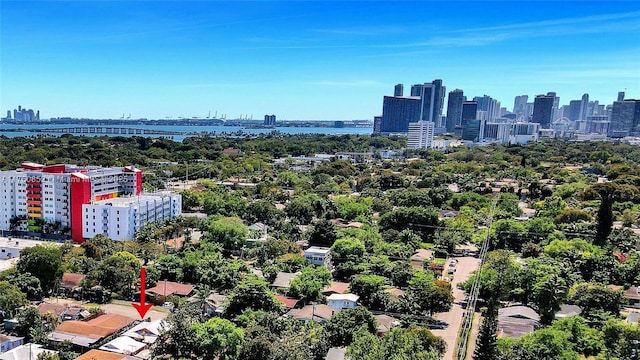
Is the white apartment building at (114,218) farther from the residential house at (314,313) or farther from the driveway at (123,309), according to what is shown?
the residential house at (314,313)

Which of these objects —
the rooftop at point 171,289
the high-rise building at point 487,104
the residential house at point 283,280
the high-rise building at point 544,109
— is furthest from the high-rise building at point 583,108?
the rooftop at point 171,289

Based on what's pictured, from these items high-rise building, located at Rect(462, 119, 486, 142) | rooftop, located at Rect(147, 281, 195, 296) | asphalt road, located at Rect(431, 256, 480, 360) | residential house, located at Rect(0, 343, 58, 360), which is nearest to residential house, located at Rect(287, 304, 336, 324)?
asphalt road, located at Rect(431, 256, 480, 360)

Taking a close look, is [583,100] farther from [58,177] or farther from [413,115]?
[58,177]

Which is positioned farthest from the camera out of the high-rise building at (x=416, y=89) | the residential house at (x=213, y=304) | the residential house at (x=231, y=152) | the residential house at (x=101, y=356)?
the high-rise building at (x=416, y=89)

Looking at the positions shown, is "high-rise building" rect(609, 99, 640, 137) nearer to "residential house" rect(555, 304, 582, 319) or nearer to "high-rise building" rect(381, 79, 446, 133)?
"high-rise building" rect(381, 79, 446, 133)

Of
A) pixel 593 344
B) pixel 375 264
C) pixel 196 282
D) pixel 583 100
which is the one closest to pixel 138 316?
pixel 196 282

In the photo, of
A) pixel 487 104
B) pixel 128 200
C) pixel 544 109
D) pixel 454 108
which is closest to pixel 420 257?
pixel 128 200

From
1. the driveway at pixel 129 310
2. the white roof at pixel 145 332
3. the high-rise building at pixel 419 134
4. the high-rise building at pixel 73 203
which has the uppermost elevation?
the high-rise building at pixel 419 134
